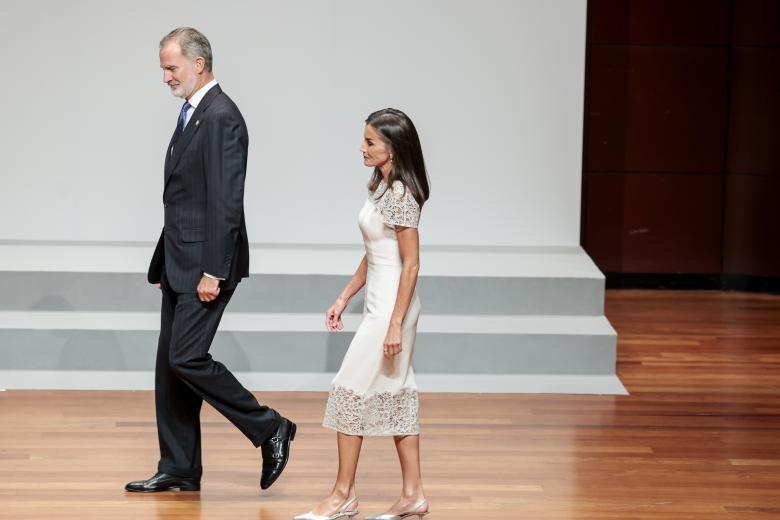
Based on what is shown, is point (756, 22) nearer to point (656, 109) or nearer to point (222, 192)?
point (656, 109)

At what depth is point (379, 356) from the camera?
11.4 ft

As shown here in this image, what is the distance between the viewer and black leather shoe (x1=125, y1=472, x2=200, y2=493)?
3.89 meters

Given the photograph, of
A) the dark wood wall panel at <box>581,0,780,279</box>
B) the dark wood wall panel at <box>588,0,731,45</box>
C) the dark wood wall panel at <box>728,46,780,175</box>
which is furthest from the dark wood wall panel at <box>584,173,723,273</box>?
the dark wood wall panel at <box>588,0,731,45</box>

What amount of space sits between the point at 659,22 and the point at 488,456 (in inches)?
167

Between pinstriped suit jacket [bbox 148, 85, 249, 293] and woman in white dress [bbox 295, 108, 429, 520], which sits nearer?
A: woman in white dress [bbox 295, 108, 429, 520]

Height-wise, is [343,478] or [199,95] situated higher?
[199,95]

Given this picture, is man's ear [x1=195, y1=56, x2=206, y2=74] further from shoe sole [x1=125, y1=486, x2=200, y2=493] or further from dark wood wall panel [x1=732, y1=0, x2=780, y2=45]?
dark wood wall panel [x1=732, y1=0, x2=780, y2=45]

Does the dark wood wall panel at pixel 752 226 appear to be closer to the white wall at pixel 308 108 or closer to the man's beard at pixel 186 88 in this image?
the white wall at pixel 308 108

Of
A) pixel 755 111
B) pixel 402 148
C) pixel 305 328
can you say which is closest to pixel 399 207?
pixel 402 148

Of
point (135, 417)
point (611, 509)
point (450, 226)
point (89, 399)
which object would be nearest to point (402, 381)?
point (611, 509)

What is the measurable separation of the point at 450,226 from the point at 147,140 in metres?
1.64

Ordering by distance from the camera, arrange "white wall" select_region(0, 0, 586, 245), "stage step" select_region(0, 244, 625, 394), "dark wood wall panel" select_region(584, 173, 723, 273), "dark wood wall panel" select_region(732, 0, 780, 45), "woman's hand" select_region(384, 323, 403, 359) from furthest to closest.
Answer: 1. "dark wood wall panel" select_region(584, 173, 723, 273)
2. "dark wood wall panel" select_region(732, 0, 780, 45)
3. "white wall" select_region(0, 0, 586, 245)
4. "stage step" select_region(0, 244, 625, 394)
5. "woman's hand" select_region(384, 323, 403, 359)

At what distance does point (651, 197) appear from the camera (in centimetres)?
787

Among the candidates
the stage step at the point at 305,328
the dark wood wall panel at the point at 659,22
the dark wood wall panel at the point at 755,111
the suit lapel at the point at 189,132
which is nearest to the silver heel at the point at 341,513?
the suit lapel at the point at 189,132
